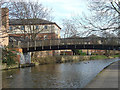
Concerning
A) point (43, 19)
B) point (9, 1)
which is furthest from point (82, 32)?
point (43, 19)

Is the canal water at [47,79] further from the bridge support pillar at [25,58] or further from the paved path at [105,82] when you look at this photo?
the bridge support pillar at [25,58]

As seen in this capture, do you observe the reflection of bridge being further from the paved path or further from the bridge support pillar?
the paved path

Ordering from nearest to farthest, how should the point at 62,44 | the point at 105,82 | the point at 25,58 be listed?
the point at 105,82 < the point at 62,44 < the point at 25,58

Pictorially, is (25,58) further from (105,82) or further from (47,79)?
(105,82)

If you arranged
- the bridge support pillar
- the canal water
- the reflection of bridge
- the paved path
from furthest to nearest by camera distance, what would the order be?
1. the bridge support pillar
2. the reflection of bridge
3. the canal water
4. the paved path

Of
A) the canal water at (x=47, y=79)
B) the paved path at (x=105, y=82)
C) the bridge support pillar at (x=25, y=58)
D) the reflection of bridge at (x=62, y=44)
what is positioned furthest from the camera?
the bridge support pillar at (x=25, y=58)

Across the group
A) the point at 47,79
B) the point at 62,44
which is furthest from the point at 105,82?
the point at 62,44

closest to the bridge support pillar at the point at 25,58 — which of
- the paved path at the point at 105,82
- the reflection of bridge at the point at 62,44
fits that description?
the reflection of bridge at the point at 62,44

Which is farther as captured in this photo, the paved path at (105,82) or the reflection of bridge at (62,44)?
the reflection of bridge at (62,44)

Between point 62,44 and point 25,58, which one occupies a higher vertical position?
point 62,44

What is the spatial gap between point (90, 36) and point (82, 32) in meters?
1.40

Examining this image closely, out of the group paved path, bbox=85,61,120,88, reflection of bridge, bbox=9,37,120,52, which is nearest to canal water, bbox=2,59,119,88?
paved path, bbox=85,61,120,88

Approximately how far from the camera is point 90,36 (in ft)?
79.8

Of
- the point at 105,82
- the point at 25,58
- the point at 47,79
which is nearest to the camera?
the point at 105,82
